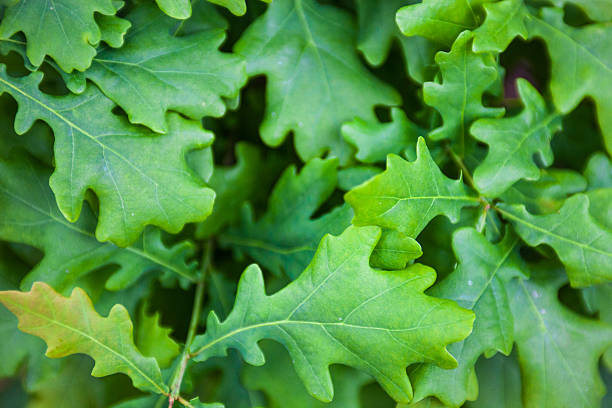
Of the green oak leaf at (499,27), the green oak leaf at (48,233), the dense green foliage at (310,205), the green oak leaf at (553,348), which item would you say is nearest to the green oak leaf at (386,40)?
the dense green foliage at (310,205)

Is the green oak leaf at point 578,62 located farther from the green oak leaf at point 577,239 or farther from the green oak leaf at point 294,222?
the green oak leaf at point 294,222

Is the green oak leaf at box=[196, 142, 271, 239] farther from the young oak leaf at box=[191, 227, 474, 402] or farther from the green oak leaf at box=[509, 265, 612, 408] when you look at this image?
the green oak leaf at box=[509, 265, 612, 408]

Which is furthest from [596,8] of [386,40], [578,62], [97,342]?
[97,342]

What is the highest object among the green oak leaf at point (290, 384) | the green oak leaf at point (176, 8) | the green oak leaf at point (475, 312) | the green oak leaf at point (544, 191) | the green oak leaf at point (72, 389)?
the green oak leaf at point (176, 8)

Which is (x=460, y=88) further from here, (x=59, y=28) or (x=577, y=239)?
(x=59, y=28)

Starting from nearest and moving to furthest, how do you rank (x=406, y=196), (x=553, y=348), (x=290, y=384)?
1. (x=406, y=196)
2. (x=553, y=348)
3. (x=290, y=384)

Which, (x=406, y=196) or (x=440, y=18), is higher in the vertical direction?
(x=440, y=18)

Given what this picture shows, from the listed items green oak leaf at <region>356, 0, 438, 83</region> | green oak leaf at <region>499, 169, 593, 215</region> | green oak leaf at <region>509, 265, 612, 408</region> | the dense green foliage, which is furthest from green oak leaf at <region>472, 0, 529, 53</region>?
green oak leaf at <region>509, 265, 612, 408</region>
